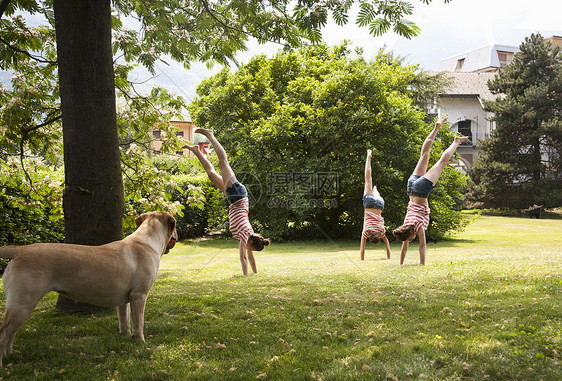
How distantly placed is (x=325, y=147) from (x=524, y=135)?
27792 millimetres

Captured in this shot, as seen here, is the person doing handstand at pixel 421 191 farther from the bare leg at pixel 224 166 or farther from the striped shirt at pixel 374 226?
the bare leg at pixel 224 166

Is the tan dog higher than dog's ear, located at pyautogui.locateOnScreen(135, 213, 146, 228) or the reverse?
the reverse

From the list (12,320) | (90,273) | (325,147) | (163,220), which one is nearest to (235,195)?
(163,220)

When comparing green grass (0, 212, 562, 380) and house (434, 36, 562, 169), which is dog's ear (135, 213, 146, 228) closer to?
green grass (0, 212, 562, 380)

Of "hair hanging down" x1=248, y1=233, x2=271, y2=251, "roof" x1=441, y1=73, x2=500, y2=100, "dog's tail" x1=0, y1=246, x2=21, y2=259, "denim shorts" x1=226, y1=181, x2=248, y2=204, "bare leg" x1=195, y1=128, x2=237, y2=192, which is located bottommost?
"hair hanging down" x1=248, y1=233, x2=271, y2=251

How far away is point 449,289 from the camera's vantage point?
23.2 ft

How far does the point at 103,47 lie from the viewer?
230 inches

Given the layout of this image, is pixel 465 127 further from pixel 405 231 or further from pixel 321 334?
pixel 321 334

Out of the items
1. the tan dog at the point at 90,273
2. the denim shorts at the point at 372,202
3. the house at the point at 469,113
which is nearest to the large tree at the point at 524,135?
the house at the point at 469,113

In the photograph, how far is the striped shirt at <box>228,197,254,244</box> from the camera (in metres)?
8.82

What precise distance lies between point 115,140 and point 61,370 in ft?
10.3

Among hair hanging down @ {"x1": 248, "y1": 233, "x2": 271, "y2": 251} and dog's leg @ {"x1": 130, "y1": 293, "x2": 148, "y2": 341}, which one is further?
hair hanging down @ {"x1": 248, "y1": 233, "x2": 271, "y2": 251}

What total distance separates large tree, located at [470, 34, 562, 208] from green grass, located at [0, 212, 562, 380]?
116ft

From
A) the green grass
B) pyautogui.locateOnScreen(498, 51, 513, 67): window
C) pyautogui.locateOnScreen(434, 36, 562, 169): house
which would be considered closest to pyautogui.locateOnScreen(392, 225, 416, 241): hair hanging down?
the green grass
